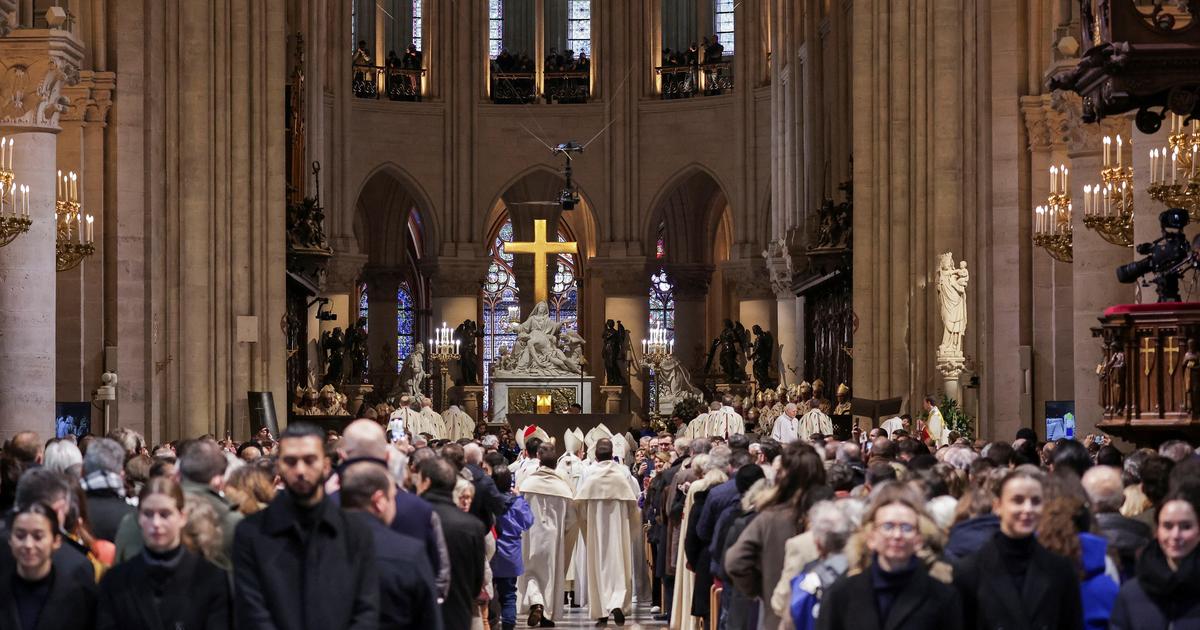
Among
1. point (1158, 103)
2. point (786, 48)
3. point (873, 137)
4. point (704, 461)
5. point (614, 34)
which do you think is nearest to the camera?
point (1158, 103)

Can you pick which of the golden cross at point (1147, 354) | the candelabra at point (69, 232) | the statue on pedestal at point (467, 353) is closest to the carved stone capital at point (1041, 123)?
the golden cross at point (1147, 354)

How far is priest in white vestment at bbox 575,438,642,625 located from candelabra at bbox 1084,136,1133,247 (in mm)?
5054

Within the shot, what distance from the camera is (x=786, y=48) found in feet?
133

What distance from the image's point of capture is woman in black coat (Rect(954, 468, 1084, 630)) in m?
6.83

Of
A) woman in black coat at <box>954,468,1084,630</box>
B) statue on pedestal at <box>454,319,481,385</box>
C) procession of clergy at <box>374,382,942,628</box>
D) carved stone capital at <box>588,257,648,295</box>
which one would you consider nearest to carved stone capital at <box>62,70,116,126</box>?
procession of clergy at <box>374,382,942,628</box>

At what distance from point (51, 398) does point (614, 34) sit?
2857cm

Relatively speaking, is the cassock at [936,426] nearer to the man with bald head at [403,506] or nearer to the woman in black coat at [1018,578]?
the man with bald head at [403,506]

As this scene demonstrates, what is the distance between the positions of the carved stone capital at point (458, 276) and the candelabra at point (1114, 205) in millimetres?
28028

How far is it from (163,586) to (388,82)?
39.6m

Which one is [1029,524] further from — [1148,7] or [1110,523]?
[1148,7]

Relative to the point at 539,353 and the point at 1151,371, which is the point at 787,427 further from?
the point at 1151,371

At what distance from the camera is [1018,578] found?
6902mm

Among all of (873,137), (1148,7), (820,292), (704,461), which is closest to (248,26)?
(873,137)

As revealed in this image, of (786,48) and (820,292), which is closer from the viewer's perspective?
(820,292)
